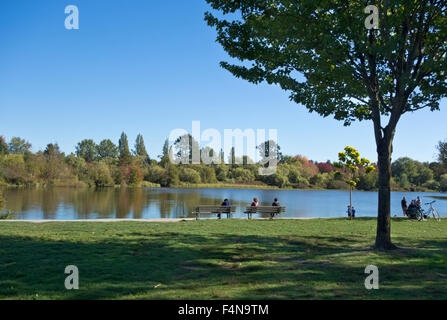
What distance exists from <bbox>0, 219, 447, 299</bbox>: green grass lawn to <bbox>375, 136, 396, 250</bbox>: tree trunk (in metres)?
0.41

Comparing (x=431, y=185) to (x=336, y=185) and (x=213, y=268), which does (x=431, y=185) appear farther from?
(x=213, y=268)

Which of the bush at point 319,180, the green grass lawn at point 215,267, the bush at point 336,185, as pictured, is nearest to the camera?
the green grass lawn at point 215,267

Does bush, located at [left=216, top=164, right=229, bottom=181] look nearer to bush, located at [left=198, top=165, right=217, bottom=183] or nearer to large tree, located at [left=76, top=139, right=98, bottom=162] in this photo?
bush, located at [left=198, top=165, right=217, bottom=183]

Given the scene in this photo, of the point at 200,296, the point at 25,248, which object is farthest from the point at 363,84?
the point at 25,248

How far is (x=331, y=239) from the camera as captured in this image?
10.8 metres

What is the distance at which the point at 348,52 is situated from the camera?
9.37 meters

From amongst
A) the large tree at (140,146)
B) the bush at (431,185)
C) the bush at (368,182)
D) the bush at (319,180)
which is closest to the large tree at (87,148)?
the large tree at (140,146)

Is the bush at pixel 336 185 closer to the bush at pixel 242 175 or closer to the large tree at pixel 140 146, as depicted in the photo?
the bush at pixel 242 175

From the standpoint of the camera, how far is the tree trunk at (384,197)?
30.0 feet

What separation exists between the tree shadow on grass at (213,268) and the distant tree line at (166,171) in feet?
186

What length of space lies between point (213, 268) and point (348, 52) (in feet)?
22.2

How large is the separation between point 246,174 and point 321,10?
85456 millimetres

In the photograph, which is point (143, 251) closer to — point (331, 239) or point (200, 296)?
point (200, 296)

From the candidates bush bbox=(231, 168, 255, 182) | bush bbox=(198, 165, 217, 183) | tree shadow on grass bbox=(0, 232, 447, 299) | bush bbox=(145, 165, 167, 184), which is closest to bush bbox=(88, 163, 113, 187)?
bush bbox=(145, 165, 167, 184)
